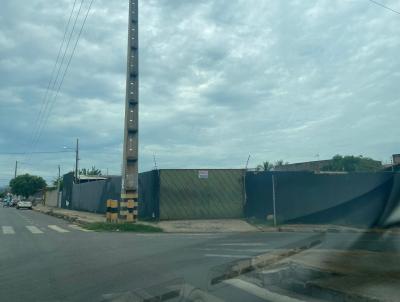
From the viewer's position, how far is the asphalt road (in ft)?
22.9

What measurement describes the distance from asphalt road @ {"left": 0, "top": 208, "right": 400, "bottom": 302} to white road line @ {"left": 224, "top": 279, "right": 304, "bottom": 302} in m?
0.09

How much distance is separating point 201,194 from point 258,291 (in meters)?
15.7

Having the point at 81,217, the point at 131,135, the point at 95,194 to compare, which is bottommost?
the point at 81,217

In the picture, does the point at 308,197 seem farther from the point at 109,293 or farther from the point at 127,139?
the point at 109,293

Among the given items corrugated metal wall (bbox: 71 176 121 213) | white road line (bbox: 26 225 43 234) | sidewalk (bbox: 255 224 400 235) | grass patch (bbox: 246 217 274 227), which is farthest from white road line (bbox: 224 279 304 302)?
corrugated metal wall (bbox: 71 176 121 213)

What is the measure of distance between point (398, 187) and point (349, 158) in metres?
37.8

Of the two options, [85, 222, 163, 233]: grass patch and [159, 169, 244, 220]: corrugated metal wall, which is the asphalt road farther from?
[159, 169, 244, 220]: corrugated metal wall

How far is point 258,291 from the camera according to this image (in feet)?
22.9

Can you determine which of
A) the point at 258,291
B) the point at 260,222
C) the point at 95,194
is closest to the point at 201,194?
the point at 260,222

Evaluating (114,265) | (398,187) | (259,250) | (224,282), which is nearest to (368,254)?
(259,250)

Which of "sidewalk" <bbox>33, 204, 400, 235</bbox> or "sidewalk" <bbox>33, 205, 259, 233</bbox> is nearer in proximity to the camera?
"sidewalk" <bbox>33, 204, 400, 235</bbox>

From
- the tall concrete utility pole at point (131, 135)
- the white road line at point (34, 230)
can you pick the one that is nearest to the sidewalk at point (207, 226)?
the tall concrete utility pole at point (131, 135)

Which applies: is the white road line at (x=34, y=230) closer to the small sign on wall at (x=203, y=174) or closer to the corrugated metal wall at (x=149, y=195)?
the corrugated metal wall at (x=149, y=195)

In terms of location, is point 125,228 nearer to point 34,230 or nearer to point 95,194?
point 34,230
